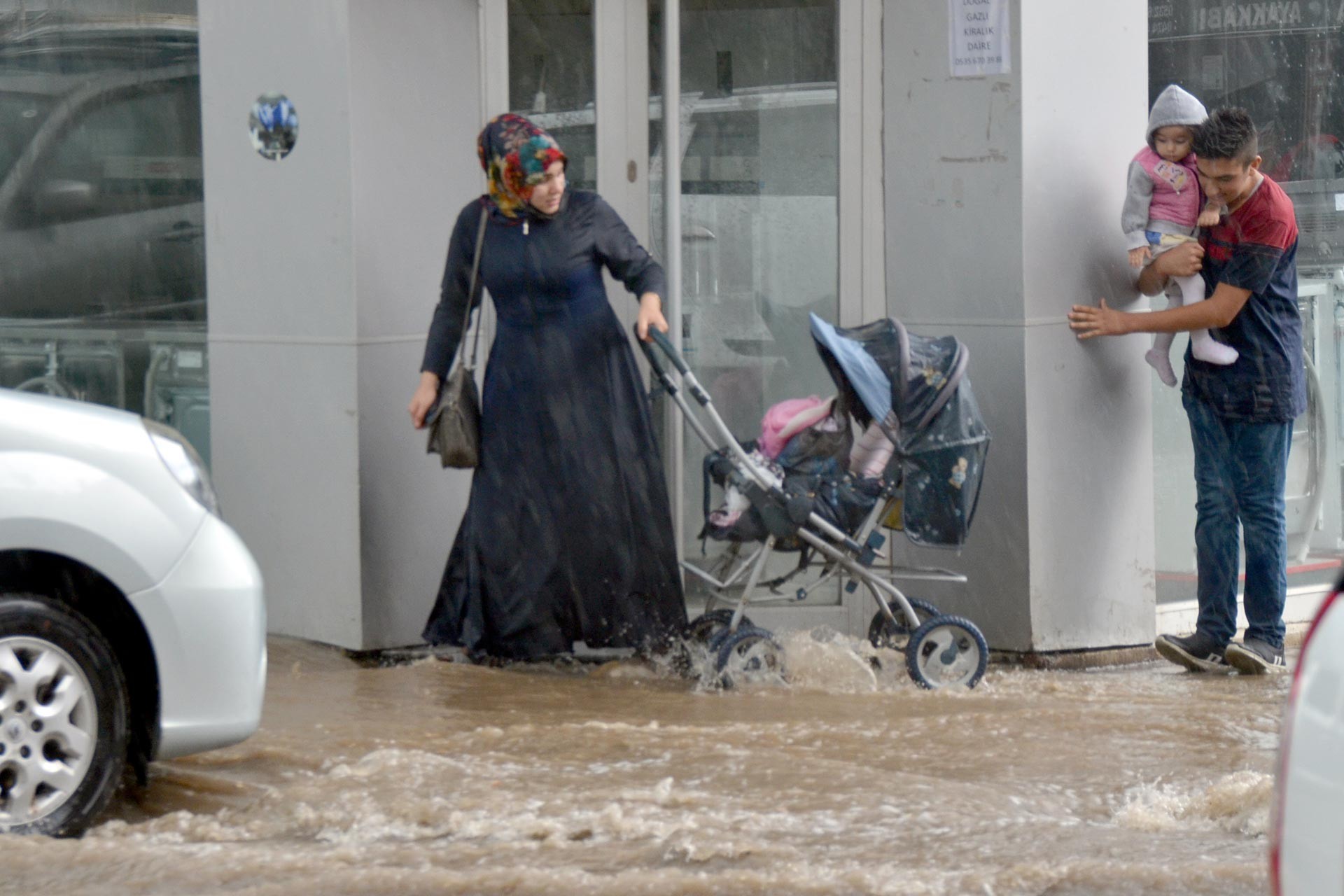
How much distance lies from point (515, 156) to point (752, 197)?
1284mm

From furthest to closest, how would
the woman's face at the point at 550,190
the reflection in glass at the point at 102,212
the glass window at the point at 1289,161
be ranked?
the reflection in glass at the point at 102,212 → the glass window at the point at 1289,161 → the woman's face at the point at 550,190

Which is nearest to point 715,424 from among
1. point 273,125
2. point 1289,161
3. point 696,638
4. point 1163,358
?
point 696,638

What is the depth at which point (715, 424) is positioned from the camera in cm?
602

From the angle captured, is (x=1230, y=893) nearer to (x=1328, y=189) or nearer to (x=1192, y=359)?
(x=1192, y=359)

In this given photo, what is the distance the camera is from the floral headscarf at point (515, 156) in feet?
20.2

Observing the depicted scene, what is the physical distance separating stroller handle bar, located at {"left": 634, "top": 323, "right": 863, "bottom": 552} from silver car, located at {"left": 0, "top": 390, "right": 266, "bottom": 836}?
1.85 m

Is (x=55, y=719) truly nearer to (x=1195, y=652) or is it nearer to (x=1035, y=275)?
(x=1035, y=275)

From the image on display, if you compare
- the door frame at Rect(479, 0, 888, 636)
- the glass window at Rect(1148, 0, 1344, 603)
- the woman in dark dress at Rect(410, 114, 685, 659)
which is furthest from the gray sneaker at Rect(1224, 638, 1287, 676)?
the woman in dark dress at Rect(410, 114, 685, 659)

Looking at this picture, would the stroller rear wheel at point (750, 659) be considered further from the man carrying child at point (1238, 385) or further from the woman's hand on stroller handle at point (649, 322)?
the man carrying child at point (1238, 385)

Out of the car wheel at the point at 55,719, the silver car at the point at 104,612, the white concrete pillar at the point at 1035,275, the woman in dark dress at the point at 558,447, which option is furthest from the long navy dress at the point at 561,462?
the car wheel at the point at 55,719

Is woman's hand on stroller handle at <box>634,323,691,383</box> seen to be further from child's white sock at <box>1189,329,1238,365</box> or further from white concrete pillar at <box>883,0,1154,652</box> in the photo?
child's white sock at <box>1189,329,1238,365</box>

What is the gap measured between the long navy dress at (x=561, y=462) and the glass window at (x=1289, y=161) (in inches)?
93.6

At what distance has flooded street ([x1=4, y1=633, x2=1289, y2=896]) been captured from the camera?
405 centimetres

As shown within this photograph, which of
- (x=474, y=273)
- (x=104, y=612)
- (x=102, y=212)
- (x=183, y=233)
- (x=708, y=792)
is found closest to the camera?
(x=104, y=612)
